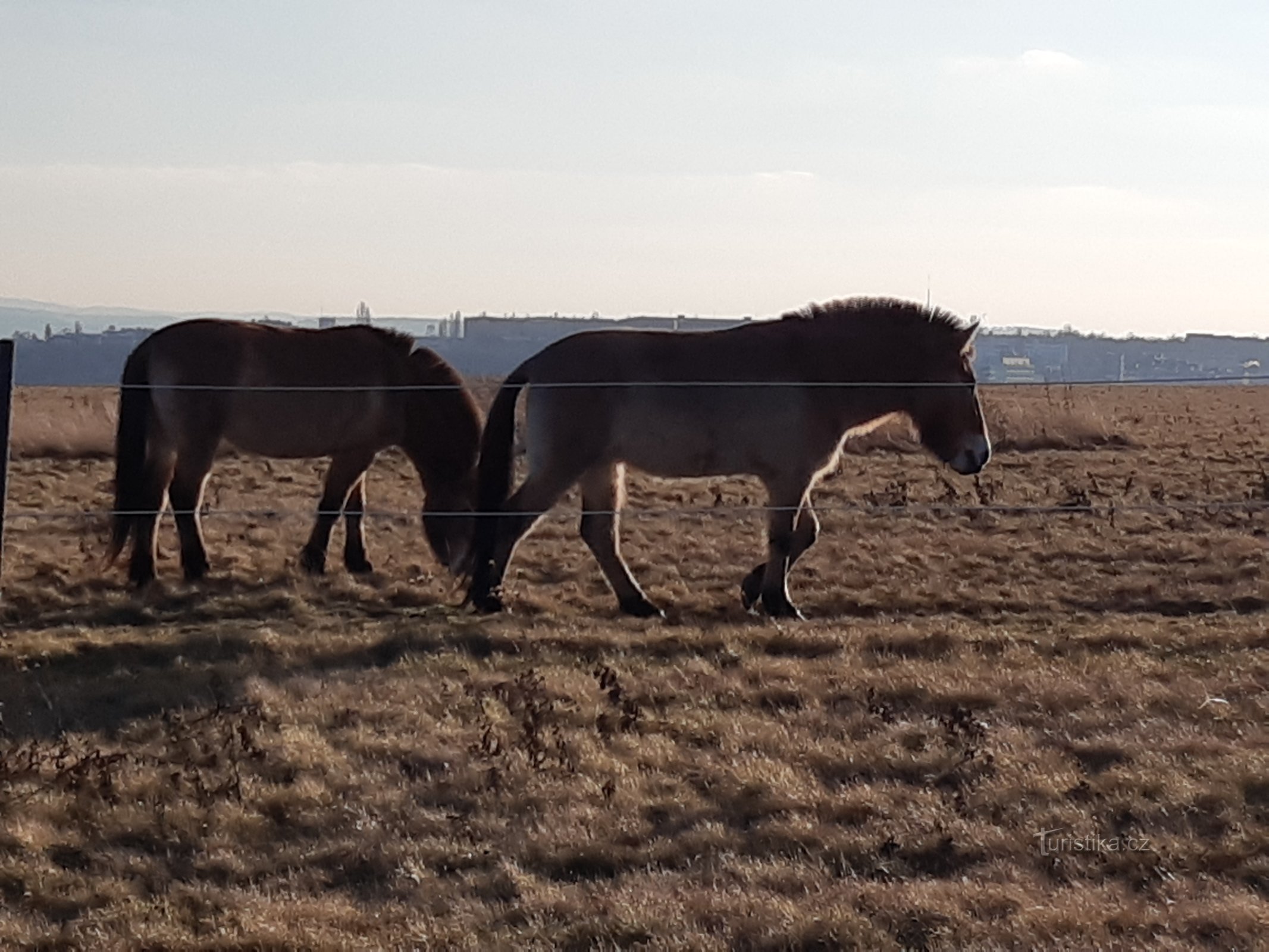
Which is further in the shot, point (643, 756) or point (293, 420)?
point (293, 420)

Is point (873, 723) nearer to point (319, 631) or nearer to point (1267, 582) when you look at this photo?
point (319, 631)

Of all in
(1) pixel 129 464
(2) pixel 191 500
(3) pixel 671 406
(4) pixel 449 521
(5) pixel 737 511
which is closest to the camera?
(3) pixel 671 406

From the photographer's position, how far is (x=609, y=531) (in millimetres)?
9703

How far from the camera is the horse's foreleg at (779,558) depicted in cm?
944

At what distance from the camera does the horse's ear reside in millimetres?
9703

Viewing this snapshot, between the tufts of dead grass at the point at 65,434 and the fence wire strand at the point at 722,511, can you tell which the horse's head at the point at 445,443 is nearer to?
the fence wire strand at the point at 722,511

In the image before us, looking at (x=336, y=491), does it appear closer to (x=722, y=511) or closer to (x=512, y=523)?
(x=512, y=523)

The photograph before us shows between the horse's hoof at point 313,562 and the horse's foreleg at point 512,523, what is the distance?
1.89 meters

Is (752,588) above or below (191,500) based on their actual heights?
below

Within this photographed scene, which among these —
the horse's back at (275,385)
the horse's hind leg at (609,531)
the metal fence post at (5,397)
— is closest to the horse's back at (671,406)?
the horse's hind leg at (609,531)

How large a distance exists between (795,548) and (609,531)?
121 centimetres

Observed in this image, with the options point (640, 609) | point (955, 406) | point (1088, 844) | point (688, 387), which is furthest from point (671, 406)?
point (1088, 844)

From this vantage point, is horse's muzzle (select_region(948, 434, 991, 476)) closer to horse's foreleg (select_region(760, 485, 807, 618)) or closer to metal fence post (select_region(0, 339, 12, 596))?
horse's foreleg (select_region(760, 485, 807, 618))

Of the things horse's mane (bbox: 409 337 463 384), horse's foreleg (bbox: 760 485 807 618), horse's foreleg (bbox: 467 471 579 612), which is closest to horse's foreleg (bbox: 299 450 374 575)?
horse's mane (bbox: 409 337 463 384)
